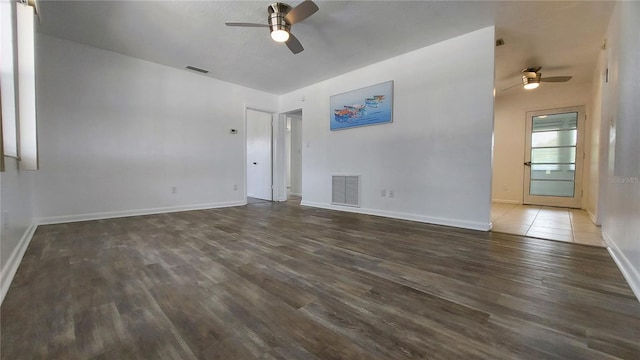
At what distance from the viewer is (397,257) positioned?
212 centimetres

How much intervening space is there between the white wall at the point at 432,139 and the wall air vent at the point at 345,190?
0.43 ft

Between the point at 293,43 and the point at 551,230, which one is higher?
the point at 293,43

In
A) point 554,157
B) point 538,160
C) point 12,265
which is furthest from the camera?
point 538,160

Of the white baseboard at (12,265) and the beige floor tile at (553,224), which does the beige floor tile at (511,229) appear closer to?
the beige floor tile at (553,224)

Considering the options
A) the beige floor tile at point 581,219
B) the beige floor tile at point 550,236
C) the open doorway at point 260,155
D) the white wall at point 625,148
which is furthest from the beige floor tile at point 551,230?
the open doorway at point 260,155

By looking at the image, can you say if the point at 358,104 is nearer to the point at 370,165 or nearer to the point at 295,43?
the point at 370,165

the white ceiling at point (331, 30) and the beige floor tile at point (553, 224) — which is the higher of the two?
the white ceiling at point (331, 30)

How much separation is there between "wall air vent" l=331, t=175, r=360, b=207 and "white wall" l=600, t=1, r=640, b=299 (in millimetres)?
2915

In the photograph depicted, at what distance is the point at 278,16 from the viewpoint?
2.61 m

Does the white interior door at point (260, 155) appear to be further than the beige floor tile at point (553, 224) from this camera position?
Yes

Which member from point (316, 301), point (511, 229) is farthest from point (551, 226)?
point (316, 301)

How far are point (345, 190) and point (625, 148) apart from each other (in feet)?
10.8

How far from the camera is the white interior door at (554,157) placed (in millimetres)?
5148

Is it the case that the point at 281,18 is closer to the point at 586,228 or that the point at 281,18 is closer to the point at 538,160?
the point at 586,228
